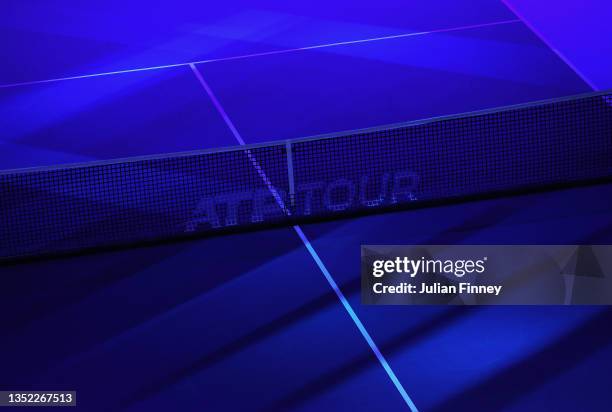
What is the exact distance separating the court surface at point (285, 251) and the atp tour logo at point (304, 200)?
0.21 m

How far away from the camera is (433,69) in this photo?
1228 centimetres

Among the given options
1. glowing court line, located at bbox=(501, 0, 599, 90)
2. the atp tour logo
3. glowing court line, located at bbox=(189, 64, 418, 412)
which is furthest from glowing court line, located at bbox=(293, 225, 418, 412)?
glowing court line, located at bbox=(501, 0, 599, 90)

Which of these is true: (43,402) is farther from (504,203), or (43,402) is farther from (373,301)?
(504,203)

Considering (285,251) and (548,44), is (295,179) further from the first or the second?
(548,44)

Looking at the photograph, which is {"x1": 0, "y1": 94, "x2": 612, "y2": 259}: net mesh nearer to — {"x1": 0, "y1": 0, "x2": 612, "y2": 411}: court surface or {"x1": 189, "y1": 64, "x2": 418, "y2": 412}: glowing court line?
{"x1": 189, "y1": 64, "x2": 418, "y2": 412}: glowing court line

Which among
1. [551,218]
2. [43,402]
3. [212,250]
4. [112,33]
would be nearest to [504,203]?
[551,218]

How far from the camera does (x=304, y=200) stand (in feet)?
30.4

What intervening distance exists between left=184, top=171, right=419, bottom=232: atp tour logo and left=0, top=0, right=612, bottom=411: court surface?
0.69 feet

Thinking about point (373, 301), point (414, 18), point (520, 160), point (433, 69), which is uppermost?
point (414, 18)

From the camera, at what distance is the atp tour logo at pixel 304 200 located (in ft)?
29.9

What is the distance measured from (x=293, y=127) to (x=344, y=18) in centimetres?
362

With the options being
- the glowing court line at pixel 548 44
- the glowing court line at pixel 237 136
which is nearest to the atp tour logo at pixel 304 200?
the glowing court line at pixel 237 136

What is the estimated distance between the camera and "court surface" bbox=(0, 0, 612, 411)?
6.98 meters

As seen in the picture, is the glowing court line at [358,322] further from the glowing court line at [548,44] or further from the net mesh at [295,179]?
the glowing court line at [548,44]
